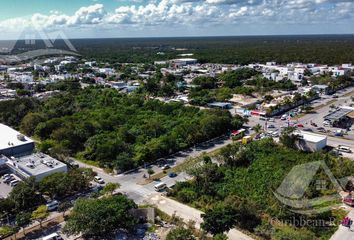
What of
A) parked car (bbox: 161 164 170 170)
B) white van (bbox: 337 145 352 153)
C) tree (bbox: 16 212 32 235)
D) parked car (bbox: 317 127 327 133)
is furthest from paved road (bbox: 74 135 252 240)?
parked car (bbox: 317 127 327 133)

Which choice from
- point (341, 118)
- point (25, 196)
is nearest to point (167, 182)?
point (25, 196)

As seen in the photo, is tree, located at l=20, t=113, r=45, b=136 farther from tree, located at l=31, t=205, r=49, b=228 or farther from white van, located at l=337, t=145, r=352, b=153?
white van, located at l=337, t=145, r=352, b=153

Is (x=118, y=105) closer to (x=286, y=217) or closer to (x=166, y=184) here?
(x=166, y=184)

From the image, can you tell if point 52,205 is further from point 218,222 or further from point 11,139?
point 11,139

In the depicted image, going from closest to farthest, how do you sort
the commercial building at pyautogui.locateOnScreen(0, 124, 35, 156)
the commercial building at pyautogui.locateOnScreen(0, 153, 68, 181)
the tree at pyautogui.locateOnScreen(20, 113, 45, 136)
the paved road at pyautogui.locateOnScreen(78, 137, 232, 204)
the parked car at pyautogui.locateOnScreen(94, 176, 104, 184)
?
the paved road at pyautogui.locateOnScreen(78, 137, 232, 204), the commercial building at pyautogui.locateOnScreen(0, 153, 68, 181), the parked car at pyautogui.locateOnScreen(94, 176, 104, 184), the commercial building at pyautogui.locateOnScreen(0, 124, 35, 156), the tree at pyautogui.locateOnScreen(20, 113, 45, 136)

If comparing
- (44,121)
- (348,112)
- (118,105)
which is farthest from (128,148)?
(348,112)

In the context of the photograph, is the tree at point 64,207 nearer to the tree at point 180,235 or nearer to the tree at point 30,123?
the tree at point 180,235

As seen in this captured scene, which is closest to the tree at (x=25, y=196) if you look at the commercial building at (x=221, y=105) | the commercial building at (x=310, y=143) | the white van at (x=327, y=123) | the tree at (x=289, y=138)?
the tree at (x=289, y=138)
